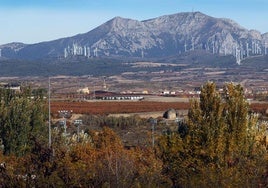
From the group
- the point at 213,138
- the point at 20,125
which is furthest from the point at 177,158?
the point at 20,125

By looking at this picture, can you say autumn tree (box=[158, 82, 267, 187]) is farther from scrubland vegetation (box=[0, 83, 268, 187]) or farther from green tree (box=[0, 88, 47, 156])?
green tree (box=[0, 88, 47, 156])

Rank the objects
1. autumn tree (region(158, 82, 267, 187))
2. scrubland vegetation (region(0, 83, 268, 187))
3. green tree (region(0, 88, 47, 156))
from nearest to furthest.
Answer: scrubland vegetation (region(0, 83, 268, 187))
autumn tree (region(158, 82, 267, 187))
green tree (region(0, 88, 47, 156))

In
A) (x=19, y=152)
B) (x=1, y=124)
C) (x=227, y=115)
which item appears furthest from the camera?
(x=1, y=124)

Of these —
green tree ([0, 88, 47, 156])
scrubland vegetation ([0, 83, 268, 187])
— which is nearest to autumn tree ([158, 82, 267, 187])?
scrubland vegetation ([0, 83, 268, 187])

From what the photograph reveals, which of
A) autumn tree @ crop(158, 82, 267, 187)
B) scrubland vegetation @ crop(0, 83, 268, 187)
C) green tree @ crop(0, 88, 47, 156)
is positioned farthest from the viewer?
green tree @ crop(0, 88, 47, 156)

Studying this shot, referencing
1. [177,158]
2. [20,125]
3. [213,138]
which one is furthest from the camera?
[20,125]

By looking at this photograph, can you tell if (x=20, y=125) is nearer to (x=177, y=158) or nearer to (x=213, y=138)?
(x=177, y=158)

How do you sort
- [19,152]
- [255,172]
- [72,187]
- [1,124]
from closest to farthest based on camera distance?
[72,187], [255,172], [19,152], [1,124]

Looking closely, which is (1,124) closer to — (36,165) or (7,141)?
(7,141)

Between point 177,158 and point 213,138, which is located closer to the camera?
point 213,138

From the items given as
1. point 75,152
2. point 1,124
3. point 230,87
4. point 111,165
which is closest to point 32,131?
point 1,124

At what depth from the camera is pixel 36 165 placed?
21.6 m

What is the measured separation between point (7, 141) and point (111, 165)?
21528 millimetres

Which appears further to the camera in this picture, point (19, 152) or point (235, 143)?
point (19, 152)
